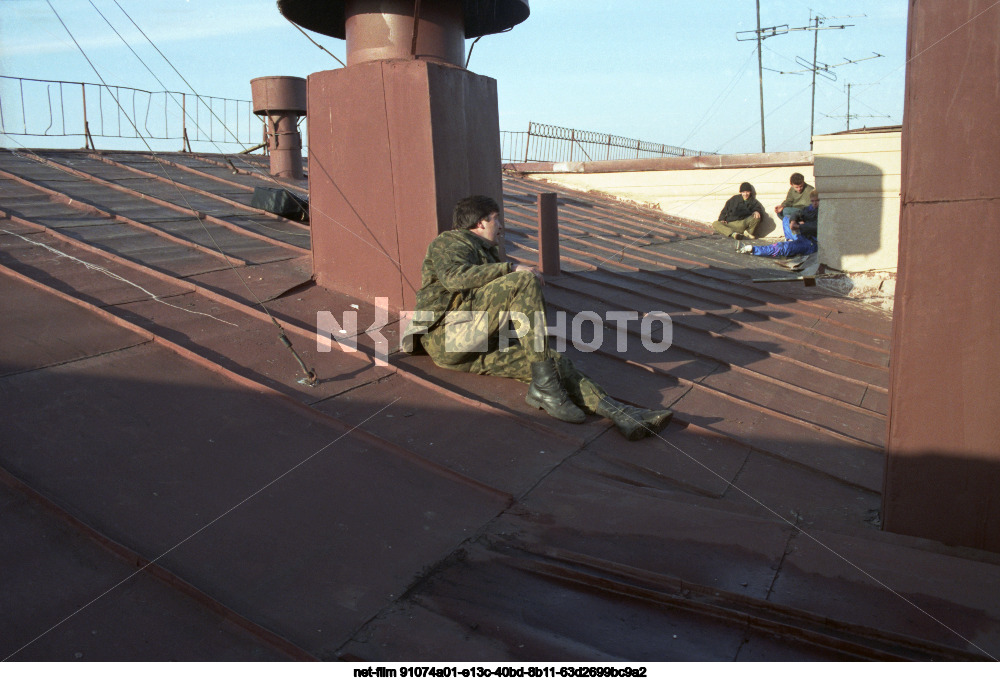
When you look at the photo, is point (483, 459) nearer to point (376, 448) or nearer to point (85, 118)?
point (376, 448)

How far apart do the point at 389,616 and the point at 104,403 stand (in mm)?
1673

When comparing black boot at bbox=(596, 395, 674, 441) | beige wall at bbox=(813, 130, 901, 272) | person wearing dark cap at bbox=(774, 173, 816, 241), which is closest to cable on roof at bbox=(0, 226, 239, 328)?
black boot at bbox=(596, 395, 674, 441)

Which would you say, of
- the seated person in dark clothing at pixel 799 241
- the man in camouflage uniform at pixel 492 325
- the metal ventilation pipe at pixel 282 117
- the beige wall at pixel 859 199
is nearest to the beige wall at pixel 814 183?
the beige wall at pixel 859 199

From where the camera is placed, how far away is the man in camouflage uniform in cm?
372

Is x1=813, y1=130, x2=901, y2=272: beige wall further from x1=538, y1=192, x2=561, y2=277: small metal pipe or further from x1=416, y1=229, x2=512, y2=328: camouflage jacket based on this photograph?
x1=416, y1=229, x2=512, y2=328: camouflage jacket

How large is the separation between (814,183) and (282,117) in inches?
301

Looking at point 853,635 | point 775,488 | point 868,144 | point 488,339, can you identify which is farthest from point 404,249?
point 868,144

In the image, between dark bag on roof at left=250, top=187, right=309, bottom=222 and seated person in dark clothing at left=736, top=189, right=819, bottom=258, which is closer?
dark bag on roof at left=250, top=187, right=309, bottom=222

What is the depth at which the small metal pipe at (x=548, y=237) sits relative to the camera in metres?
6.30

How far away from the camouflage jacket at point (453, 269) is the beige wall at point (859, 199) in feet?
19.2

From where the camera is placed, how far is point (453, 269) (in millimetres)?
3932

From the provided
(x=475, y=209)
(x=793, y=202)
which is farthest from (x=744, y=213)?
(x=475, y=209)

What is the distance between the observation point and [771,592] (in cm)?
227

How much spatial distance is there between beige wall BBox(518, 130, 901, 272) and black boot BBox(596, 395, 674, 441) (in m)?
4.87
